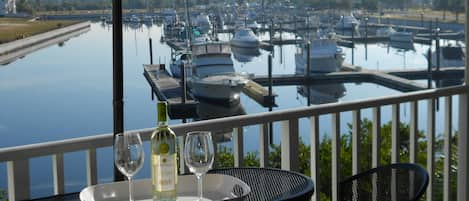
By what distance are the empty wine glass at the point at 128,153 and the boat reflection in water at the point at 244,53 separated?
398 inches

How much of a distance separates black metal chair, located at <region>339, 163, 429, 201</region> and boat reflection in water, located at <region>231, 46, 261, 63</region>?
9.50m

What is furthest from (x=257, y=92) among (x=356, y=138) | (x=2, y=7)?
(x=2, y=7)

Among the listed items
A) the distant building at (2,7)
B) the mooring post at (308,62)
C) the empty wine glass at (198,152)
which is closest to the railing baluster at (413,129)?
the empty wine glass at (198,152)

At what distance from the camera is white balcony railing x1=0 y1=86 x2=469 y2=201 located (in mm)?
2111

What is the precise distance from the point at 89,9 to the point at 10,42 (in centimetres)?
60

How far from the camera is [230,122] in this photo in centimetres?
257

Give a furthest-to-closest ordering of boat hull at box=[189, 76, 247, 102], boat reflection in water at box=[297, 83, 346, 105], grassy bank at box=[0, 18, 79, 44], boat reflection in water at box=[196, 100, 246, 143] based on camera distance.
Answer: boat reflection in water at box=[297, 83, 346, 105] → boat hull at box=[189, 76, 247, 102] → boat reflection in water at box=[196, 100, 246, 143] → grassy bank at box=[0, 18, 79, 44]

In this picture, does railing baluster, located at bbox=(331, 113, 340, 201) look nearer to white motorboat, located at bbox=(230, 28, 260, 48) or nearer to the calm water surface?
the calm water surface

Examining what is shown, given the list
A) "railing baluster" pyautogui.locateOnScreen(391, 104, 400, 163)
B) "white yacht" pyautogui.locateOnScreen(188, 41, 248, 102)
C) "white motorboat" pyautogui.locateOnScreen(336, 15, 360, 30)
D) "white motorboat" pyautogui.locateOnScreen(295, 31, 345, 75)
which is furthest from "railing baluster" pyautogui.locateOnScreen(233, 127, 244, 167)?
"white motorboat" pyautogui.locateOnScreen(295, 31, 345, 75)

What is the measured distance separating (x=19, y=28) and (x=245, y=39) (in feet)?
27.8

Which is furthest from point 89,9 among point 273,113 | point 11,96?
point 11,96

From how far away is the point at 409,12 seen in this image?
8984 millimetres

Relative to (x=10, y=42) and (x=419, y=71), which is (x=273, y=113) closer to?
(x=10, y=42)

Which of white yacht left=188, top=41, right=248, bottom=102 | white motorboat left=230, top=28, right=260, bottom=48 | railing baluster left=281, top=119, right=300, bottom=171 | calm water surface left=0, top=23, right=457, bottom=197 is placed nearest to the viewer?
railing baluster left=281, top=119, right=300, bottom=171
